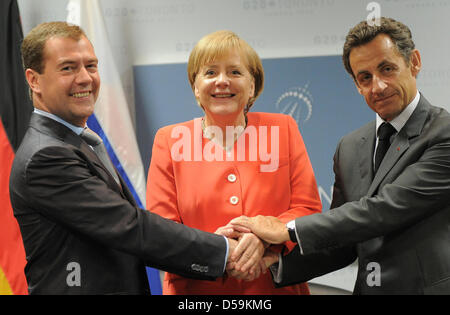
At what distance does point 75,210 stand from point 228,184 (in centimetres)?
69

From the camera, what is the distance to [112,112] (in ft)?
10.3

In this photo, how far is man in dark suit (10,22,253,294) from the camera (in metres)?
1.77

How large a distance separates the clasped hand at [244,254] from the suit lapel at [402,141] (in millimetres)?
550

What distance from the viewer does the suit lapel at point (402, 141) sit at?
6.34 feet

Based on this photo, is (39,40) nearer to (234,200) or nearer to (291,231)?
(234,200)

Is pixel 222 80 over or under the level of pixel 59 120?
over

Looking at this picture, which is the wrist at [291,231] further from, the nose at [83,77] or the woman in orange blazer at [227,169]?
the nose at [83,77]

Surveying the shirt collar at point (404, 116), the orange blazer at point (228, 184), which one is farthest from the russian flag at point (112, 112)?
the shirt collar at point (404, 116)

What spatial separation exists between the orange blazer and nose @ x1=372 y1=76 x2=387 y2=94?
0.42 metres

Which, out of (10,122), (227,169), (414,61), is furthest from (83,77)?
(10,122)

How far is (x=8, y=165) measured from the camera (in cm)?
327
